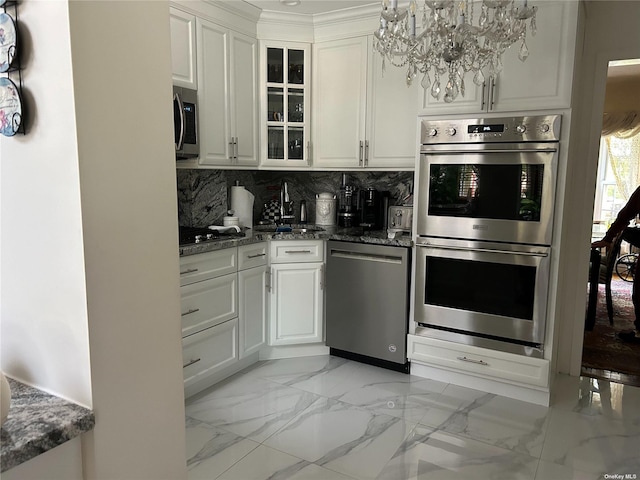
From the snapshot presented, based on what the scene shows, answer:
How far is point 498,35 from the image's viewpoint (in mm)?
1996

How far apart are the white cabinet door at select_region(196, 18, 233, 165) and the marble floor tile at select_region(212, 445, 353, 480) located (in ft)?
6.02

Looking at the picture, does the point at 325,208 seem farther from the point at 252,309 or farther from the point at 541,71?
the point at 541,71

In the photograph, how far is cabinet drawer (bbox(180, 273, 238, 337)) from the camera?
2652 millimetres

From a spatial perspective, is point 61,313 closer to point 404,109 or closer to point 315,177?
point 404,109

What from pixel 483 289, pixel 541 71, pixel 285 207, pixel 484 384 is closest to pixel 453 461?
pixel 484 384

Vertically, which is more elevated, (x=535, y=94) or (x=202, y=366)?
(x=535, y=94)

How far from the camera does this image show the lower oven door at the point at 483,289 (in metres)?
2.71

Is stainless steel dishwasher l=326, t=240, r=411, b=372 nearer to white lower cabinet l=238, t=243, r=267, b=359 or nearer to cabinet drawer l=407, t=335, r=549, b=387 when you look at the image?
cabinet drawer l=407, t=335, r=549, b=387

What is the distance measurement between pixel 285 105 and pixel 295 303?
150cm

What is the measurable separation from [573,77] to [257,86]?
207cm

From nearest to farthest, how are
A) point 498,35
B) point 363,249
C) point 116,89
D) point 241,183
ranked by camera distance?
point 116,89 < point 498,35 < point 363,249 < point 241,183

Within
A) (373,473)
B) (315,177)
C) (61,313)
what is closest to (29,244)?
(61,313)

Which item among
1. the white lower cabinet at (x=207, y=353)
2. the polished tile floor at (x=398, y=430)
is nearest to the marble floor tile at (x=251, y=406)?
the polished tile floor at (x=398, y=430)

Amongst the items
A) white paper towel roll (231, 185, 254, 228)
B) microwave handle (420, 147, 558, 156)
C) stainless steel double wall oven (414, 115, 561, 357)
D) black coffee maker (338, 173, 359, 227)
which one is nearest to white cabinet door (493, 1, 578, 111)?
stainless steel double wall oven (414, 115, 561, 357)
